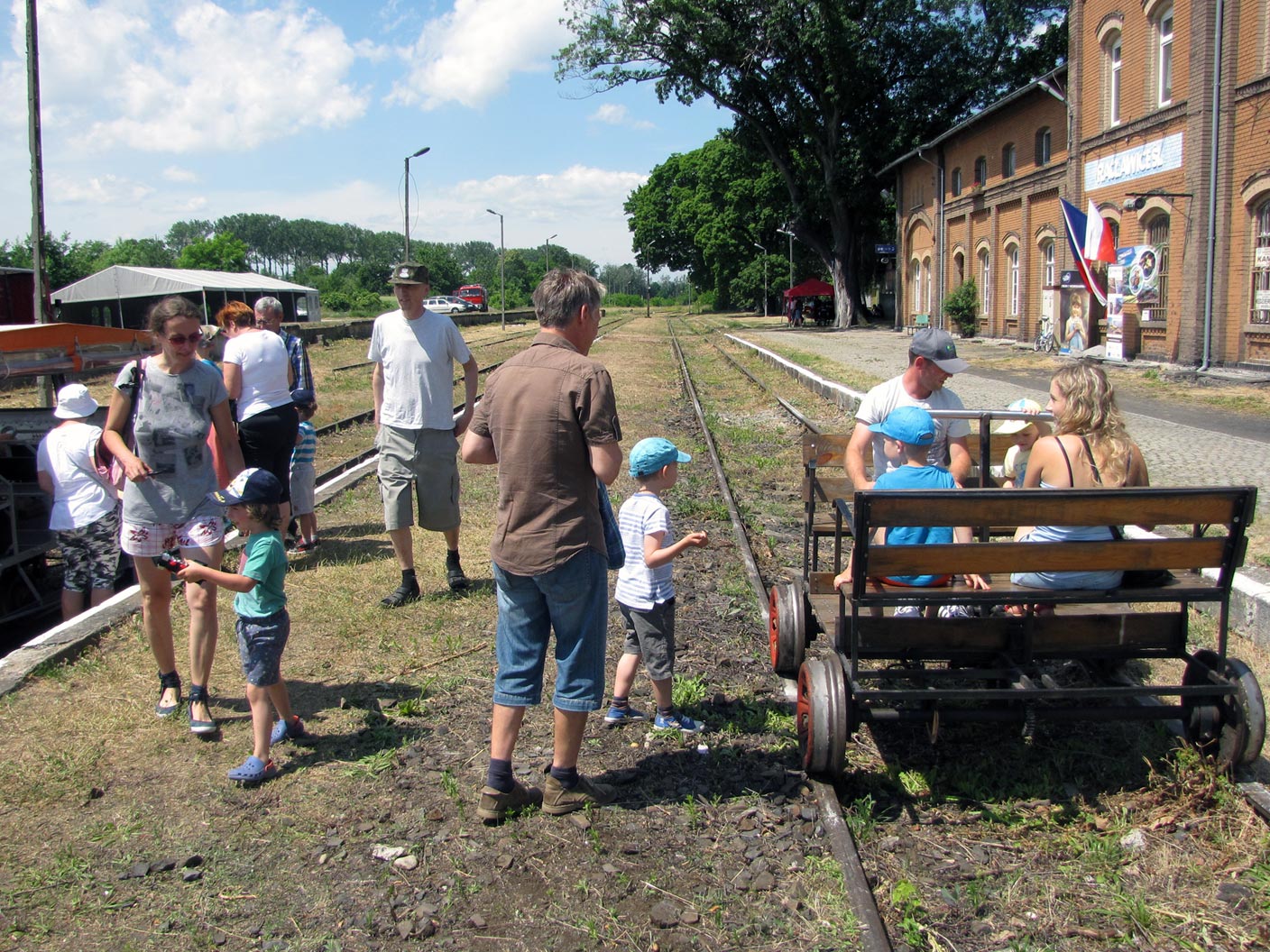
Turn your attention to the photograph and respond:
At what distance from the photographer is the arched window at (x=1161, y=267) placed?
20844mm

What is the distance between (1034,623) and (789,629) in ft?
4.16

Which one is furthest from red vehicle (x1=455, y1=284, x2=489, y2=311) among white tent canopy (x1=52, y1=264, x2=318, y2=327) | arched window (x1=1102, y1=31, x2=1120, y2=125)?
arched window (x1=1102, y1=31, x2=1120, y2=125)

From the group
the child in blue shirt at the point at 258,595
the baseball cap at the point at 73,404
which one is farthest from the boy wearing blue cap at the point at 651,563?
the baseball cap at the point at 73,404

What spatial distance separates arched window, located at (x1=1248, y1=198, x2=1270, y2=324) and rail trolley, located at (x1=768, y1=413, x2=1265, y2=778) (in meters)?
17.1

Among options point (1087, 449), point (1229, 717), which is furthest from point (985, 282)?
point (1229, 717)

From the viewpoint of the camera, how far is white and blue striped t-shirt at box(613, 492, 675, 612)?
13.0 ft

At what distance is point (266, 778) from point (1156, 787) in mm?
3357

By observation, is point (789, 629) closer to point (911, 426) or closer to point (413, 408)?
point (911, 426)

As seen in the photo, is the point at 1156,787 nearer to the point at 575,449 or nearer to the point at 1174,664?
the point at 1174,664

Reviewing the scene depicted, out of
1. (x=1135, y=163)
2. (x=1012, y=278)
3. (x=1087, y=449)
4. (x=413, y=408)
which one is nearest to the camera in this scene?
(x=1087, y=449)

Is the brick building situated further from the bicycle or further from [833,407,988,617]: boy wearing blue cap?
[833,407,988,617]: boy wearing blue cap

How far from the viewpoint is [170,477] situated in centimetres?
422

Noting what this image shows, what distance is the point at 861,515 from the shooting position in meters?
3.31

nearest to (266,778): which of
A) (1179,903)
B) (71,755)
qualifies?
(71,755)
